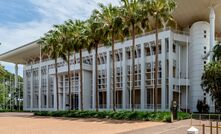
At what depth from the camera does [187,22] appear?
52.8 m

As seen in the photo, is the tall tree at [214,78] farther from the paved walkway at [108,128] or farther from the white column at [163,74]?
the white column at [163,74]

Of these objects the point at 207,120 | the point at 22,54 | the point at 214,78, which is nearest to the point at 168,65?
the point at 214,78

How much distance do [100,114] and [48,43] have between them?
1917 centimetres

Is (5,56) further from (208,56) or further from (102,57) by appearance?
(208,56)

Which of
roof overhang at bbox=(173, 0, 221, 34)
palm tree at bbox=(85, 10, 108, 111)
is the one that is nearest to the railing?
palm tree at bbox=(85, 10, 108, 111)

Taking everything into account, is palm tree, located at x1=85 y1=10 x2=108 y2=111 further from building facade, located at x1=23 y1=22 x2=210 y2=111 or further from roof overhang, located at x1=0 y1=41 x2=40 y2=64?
roof overhang, located at x1=0 y1=41 x2=40 y2=64

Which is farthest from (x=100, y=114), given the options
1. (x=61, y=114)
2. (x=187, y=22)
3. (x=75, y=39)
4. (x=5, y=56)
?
(x=5, y=56)

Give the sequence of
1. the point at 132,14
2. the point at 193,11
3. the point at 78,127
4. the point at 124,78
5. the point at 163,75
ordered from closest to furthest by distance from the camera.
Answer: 1. the point at 78,127
2. the point at 132,14
3. the point at 193,11
4. the point at 163,75
5. the point at 124,78

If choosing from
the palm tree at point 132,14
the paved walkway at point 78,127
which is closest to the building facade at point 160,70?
the palm tree at point 132,14

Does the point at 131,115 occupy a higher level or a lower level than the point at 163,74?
lower

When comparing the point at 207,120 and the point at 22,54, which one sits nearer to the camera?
the point at 207,120

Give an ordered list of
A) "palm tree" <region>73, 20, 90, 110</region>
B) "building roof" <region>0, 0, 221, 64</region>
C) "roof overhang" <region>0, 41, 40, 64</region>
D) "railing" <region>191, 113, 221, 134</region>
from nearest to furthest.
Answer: "railing" <region>191, 113, 221, 134</region>, "palm tree" <region>73, 20, 90, 110</region>, "building roof" <region>0, 0, 221, 64</region>, "roof overhang" <region>0, 41, 40, 64</region>

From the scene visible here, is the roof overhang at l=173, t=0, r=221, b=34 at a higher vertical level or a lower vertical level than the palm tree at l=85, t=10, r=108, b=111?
higher

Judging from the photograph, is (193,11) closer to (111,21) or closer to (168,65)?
(168,65)
